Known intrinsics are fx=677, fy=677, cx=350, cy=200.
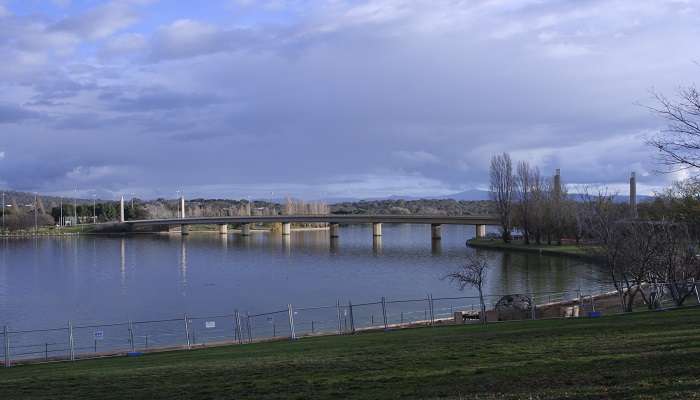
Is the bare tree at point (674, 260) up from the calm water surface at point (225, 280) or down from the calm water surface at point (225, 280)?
up

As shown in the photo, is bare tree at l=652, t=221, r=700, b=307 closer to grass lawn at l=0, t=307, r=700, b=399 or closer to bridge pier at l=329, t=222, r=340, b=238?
grass lawn at l=0, t=307, r=700, b=399

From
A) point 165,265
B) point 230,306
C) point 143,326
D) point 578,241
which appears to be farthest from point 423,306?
point 578,241

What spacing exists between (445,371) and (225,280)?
168 feet

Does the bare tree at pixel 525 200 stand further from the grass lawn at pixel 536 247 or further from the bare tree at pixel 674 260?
the bare tree at pixel 674 260

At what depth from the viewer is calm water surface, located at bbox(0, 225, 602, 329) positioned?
150 ft

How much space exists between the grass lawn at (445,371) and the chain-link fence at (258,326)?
9.23 metres

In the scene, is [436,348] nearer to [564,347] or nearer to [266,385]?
[564,347]

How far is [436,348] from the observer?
17.4m

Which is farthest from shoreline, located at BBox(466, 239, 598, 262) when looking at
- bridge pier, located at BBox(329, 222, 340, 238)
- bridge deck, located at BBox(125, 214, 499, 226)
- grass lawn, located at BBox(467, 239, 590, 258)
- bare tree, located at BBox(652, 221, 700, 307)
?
bridge pier, located at BBox(329, 222, 340, 238)

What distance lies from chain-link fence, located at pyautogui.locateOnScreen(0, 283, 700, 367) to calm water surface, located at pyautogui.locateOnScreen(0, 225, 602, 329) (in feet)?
16.7

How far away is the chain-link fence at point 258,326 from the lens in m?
29.2

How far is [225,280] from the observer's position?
6256 cm

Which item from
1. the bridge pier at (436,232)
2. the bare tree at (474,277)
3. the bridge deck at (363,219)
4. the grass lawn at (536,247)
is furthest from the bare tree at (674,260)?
the bridge pier at (436,232)

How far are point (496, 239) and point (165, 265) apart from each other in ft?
194
